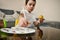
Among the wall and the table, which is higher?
the wall

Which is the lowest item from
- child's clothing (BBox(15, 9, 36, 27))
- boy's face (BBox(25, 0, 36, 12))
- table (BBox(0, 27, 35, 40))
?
table (BBox(0, 27, 35, 40))

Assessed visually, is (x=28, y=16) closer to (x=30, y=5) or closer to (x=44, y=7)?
(x=30, y=5)

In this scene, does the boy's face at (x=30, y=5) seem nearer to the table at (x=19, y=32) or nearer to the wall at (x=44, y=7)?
the wall at (x=44, y=7)

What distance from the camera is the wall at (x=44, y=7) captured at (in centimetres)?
122

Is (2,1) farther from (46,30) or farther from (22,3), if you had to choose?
(46,30)

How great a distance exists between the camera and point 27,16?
129 centimetres

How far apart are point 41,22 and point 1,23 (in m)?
0.44

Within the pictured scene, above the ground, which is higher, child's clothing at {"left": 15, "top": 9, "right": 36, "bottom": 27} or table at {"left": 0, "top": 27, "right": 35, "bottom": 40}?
child's clothing at {"left": 15, "top": 9, "right": 36, "bottom": 27}

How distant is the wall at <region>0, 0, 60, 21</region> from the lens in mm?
1220

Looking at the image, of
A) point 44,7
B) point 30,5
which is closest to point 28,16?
point 30,5

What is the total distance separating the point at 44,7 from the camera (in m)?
1.37

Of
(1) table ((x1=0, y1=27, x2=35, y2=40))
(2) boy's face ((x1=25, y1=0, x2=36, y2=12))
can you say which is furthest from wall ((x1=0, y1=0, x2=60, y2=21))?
(1) table ((x1=0, y1=27, x2=35, y2=40))

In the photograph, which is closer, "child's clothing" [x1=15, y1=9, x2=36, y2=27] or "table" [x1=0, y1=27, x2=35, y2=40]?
"table" [x1=0, y1=27, x2=35, y2=40]

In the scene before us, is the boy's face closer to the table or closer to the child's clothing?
the child's clothing
